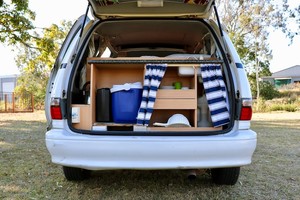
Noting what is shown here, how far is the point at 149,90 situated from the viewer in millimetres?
2422

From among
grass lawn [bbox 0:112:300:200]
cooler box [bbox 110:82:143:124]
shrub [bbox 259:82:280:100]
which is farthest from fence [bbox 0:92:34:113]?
shrub [bbox 259:82:280:100]

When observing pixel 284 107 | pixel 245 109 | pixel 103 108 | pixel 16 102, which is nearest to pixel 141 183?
pixel 103 108

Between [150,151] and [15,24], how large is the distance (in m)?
7.32

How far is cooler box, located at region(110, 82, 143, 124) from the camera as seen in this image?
2527 millimetres

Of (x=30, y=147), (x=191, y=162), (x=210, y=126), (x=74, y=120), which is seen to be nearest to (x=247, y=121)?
(x=210, y=126)

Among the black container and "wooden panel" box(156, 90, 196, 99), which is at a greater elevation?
"wooden panel" box(156, 90, 196, 99)

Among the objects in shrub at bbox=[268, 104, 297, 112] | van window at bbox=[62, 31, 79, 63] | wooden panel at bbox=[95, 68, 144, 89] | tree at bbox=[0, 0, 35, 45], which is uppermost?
tree at bbox=[0, 0, 35, 45]

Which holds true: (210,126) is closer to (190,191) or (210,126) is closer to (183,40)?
(190,191)

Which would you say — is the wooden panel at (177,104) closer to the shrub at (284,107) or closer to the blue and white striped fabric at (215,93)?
the blue and white striped fabric at (215,93)

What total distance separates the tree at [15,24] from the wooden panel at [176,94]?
246 inches

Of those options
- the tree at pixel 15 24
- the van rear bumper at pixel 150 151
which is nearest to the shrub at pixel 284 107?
the tree at pixel 15 24

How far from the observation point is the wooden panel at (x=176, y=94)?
96.5 inches

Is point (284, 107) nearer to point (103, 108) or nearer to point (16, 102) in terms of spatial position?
point (16, 102)

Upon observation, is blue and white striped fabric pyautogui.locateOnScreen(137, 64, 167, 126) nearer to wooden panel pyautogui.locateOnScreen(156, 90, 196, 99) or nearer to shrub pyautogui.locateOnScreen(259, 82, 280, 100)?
wooden panel pyautogui.locateOnScreen(156, 90, 196, 99)
